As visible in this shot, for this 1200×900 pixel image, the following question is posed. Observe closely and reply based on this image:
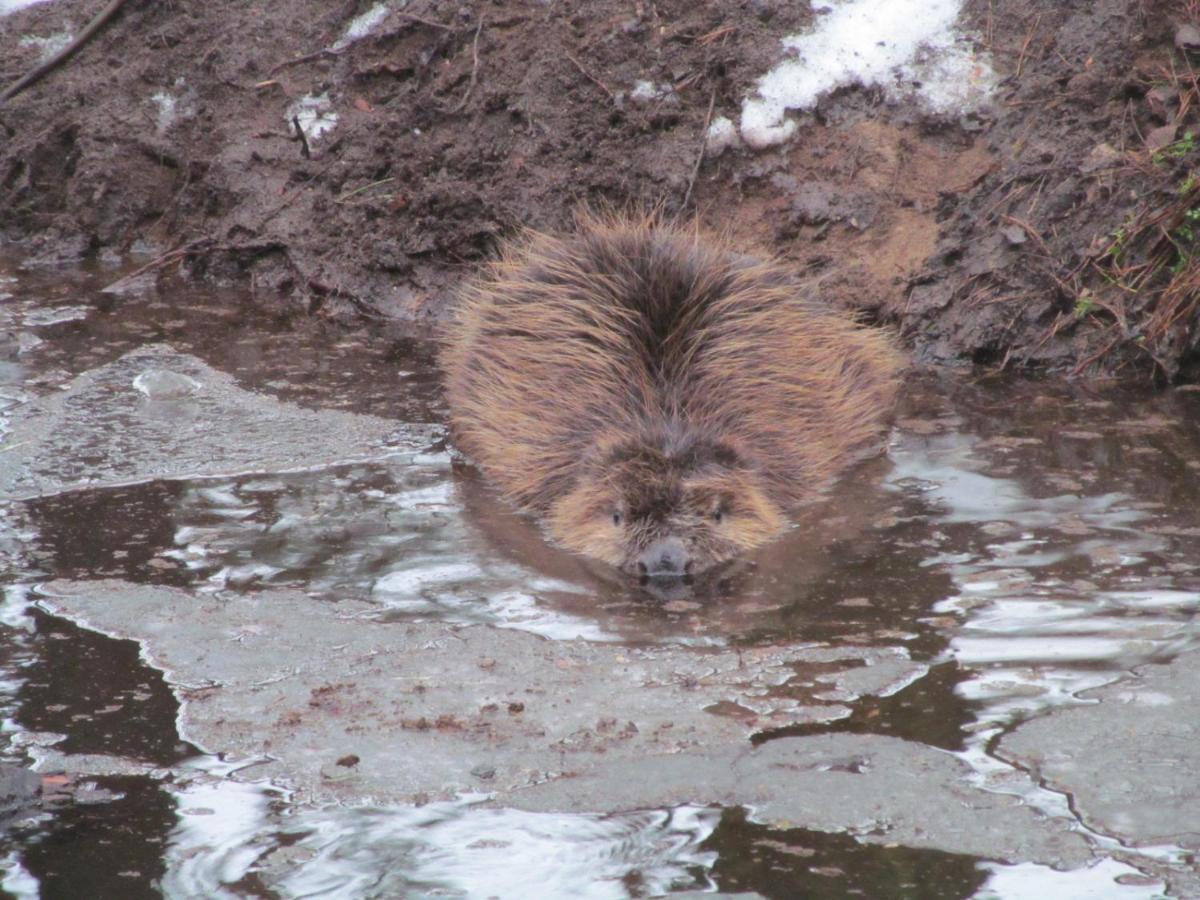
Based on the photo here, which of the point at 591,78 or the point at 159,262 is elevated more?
the point at 591,78

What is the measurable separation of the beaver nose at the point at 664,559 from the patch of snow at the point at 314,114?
13.1ft

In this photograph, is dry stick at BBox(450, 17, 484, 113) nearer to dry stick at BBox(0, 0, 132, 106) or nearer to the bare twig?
the bare twig

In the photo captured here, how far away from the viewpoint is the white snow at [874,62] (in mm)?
6516

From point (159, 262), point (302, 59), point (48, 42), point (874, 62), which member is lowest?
point (159, 262)

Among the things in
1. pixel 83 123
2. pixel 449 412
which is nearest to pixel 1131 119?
pixel 449 412

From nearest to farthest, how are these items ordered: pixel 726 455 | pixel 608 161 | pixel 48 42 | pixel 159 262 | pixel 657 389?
1. pixel 726 455
2. pixel 657 389
3. pixel 608 161
4. pixel 159 262
5. pixel 48 42

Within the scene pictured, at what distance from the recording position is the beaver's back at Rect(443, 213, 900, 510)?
200 inches

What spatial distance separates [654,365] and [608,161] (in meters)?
1.92

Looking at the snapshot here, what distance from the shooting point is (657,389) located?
516cm

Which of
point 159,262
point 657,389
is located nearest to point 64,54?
point 159,262

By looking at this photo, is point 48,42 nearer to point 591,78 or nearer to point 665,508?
point 591,78

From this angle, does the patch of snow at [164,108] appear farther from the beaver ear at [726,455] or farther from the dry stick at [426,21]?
the beaver ear at [726,455]

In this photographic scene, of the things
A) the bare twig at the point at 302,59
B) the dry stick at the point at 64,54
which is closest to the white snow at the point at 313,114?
the bare twig at the point at 302,59

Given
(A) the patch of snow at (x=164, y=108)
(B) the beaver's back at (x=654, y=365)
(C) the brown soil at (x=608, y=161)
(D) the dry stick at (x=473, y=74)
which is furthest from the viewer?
(A) the patch of snow at (x=164, y=108)
